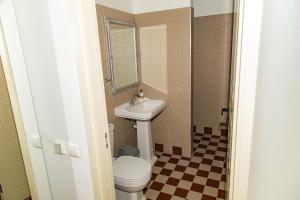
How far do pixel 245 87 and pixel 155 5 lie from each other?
6.46 ft

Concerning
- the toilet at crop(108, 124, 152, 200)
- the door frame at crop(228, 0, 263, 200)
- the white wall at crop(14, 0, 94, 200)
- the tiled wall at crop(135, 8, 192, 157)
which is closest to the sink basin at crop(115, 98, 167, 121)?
the tiled wall at crop(135, 8, 192, 157)

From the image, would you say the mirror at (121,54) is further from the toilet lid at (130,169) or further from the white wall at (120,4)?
the toilet lid at (130,169)

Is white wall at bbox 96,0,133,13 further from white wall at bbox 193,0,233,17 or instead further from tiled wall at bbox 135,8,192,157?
white wall at bbox 193,0,233,17

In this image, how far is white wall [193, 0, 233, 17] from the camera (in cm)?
283

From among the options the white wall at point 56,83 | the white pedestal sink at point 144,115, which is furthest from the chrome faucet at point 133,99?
the white wall at point 56,83

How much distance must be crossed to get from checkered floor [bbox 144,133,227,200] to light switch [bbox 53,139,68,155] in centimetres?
120

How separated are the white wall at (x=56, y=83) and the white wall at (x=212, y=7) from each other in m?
2.49

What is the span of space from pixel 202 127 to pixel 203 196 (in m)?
1.55

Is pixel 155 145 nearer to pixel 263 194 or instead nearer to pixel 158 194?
pixel 158 194

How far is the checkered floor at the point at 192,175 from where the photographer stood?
6.77 feet

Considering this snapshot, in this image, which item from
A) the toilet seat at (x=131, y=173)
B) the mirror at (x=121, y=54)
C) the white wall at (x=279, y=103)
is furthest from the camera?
the mirror at (x=121, y=54)

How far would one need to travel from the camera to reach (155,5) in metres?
2.46

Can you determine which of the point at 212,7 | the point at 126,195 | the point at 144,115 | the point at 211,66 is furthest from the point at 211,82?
the point at 126,195

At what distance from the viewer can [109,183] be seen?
1264 millimetres
